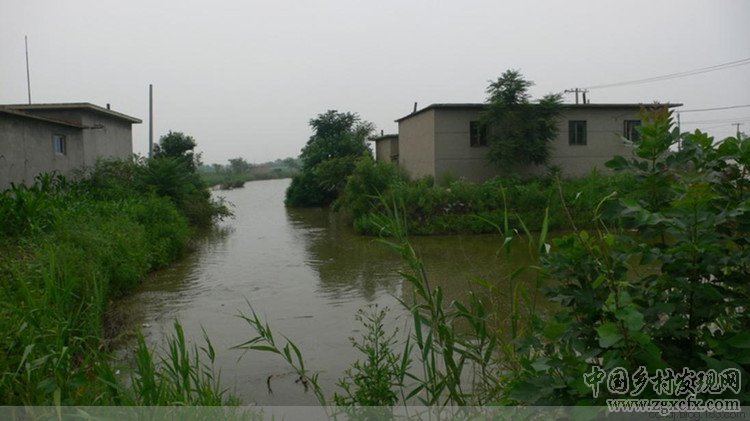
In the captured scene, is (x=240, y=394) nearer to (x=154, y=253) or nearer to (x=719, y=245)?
(x=719, y=245)

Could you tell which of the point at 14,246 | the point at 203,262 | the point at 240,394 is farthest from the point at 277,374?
the point at 203,262

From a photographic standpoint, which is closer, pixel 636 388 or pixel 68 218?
pixel 636 388

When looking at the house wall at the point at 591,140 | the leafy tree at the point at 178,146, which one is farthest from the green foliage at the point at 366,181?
the leafy tree at the point at 178,146

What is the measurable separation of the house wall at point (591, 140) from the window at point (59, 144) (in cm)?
1566

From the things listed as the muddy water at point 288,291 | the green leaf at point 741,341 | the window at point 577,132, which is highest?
the window at point 577,132

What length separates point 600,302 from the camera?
1.85 meters

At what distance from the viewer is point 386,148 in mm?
29469

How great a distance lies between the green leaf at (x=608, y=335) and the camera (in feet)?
5.40

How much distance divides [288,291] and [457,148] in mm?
12365

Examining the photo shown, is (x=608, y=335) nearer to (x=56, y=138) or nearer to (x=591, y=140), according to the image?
(x=56, y=138)

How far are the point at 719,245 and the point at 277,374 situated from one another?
435 cm

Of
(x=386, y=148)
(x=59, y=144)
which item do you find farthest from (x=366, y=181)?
(x=386, y=148)

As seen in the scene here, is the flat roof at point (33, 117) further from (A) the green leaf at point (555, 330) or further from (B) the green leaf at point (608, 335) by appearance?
(B) the green leaf at point (608, 335)

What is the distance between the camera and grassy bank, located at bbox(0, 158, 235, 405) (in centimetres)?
302
